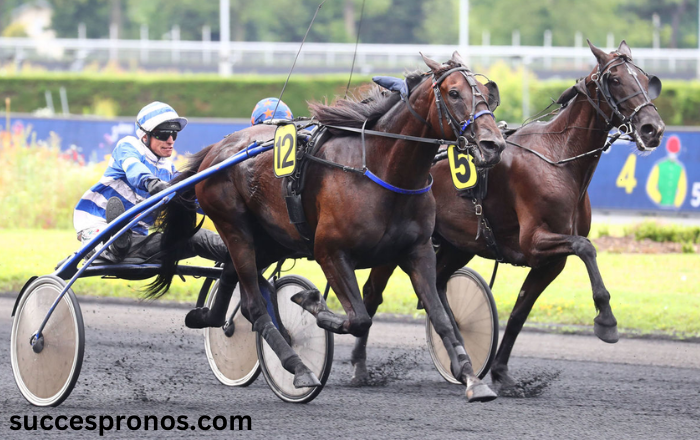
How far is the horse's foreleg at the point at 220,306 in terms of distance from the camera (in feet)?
18.3

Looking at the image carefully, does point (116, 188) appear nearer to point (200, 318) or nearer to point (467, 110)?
point (200, 318)

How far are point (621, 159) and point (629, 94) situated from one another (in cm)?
900

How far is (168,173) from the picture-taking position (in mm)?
5848

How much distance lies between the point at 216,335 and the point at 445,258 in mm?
1564

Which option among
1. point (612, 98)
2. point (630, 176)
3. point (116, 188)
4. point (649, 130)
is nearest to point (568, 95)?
point (612, 98)

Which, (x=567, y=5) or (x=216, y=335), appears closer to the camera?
(x=216, y=335)

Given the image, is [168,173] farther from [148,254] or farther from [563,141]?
[563,141]

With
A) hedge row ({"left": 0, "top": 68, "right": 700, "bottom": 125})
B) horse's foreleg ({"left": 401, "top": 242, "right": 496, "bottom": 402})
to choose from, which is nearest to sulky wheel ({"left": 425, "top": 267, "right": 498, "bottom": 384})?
horse's foreleg ({"left": 401, "top": 242, "right": 496, "bottom": 402})

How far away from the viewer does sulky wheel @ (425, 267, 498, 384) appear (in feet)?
19.1

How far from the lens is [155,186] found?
531 cm

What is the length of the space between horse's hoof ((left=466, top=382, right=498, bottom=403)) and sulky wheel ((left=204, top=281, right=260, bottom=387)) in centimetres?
195

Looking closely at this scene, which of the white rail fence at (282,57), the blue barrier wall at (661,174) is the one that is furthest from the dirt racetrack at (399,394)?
the white rail fence at (282,57)

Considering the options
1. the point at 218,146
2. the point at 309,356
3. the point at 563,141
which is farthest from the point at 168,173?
the point at 563,141

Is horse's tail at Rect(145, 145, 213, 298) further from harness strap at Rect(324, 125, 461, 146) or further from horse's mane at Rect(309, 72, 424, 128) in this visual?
harness strap at Rect(324, 125, 461, 146)
